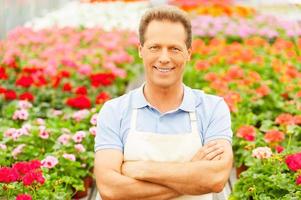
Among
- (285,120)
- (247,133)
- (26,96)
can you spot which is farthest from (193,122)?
(26,96)

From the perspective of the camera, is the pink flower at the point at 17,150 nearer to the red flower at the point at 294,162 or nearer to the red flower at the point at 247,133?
the red flower at the point at 247,133

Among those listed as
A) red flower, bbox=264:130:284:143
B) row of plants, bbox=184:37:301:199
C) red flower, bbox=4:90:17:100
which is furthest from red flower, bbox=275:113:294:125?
red flower, bbox=4:90:17:100

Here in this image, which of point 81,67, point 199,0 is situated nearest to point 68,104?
point 81,67

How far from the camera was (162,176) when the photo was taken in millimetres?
2852

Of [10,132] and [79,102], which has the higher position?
[79,102]

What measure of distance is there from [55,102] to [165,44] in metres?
2.97

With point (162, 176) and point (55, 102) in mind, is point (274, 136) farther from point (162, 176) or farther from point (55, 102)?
point (55, 102)

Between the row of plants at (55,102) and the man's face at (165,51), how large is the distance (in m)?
0.72

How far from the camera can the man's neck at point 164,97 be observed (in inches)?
120

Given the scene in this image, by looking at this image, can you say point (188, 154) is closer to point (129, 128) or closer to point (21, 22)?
point (129, 128)

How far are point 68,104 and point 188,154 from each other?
249 centimetres

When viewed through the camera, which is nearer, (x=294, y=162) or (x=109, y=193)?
(x=109, y=193)

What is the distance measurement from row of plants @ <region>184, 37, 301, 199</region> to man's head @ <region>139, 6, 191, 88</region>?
0.80 metres

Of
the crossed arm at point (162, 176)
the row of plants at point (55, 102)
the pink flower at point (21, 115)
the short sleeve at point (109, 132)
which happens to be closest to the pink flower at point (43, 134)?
the row of plants at point (55, 102)
